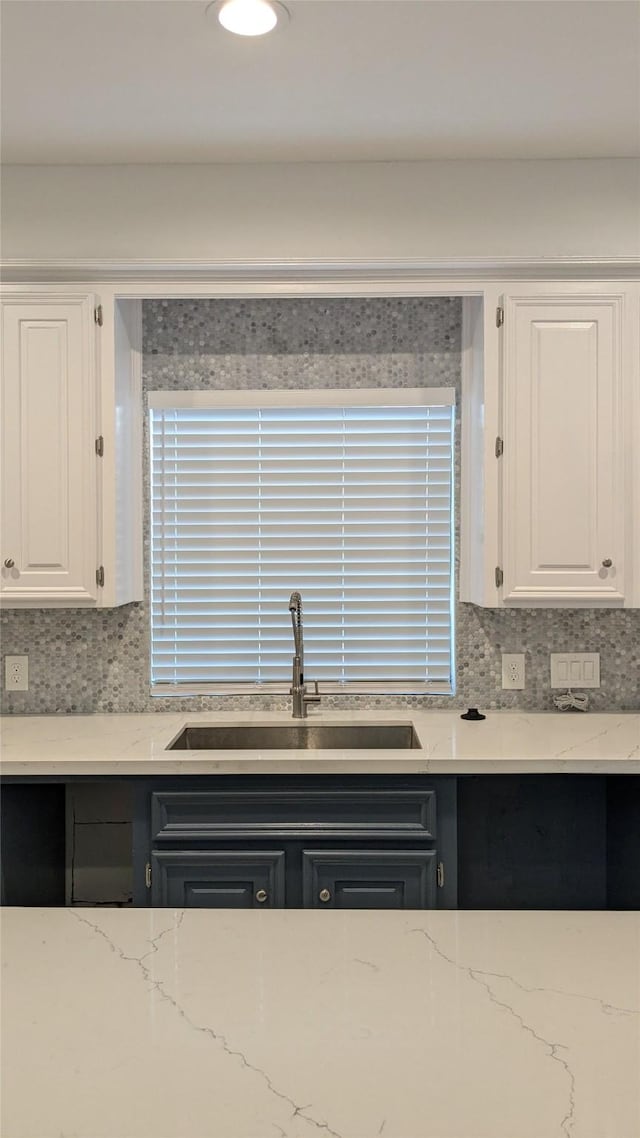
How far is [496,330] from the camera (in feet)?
8.86

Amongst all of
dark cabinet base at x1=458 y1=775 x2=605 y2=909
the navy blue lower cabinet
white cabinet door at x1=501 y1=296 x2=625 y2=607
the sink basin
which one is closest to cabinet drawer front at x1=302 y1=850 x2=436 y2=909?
the navy blue lower cabinet

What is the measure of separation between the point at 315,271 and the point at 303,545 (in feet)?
3.04

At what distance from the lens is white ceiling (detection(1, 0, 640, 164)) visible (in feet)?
6.48

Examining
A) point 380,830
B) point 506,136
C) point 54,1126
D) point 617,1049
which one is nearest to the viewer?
point 54,1126

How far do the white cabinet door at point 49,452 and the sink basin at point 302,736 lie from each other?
60 cm

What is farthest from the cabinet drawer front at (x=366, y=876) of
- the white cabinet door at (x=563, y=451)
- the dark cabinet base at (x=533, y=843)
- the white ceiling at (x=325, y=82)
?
the white ceiling at (x=325, y=82)

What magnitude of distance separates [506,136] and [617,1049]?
247 centimetres

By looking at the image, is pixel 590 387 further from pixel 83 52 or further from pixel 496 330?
pixel 83 52

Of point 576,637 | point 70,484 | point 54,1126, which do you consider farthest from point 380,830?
point 54,1126

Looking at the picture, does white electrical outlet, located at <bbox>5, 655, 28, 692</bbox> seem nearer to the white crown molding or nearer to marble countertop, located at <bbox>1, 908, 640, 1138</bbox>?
the white crown molding

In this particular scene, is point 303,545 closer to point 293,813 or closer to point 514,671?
point 514,671

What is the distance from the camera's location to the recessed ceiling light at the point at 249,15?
189 centimetres

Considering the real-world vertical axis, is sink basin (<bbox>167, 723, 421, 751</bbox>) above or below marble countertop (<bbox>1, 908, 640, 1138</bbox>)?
below

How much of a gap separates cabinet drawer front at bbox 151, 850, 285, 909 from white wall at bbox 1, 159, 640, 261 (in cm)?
181
